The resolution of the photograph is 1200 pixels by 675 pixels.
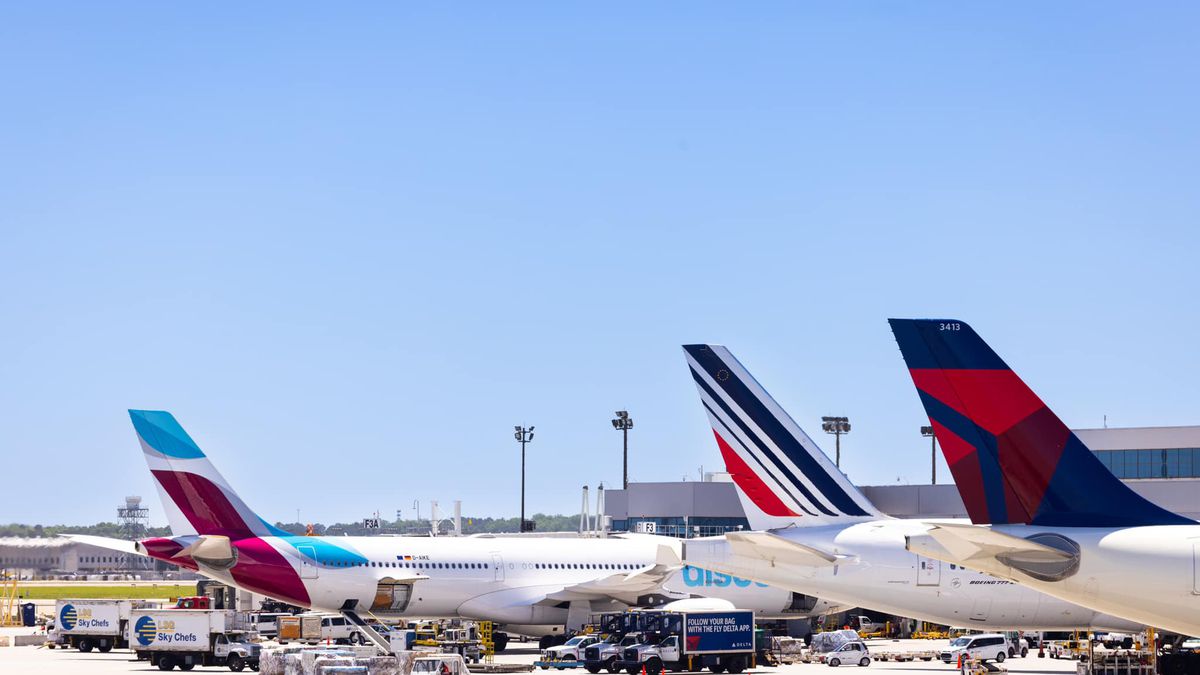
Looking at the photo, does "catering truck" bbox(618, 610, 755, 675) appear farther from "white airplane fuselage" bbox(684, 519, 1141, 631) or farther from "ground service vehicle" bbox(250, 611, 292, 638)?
"ground service vehicle" bbox(250, 611, 292, 638)

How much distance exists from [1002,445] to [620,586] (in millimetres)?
31585

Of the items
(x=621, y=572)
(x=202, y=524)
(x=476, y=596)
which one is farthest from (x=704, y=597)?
(x=202, y=524)

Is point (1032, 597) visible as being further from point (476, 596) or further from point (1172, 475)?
point (1172, 475)

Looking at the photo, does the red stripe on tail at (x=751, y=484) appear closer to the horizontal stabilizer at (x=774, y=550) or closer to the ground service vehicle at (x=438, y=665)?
the horizontal stabilizer at (x=774, y=550)

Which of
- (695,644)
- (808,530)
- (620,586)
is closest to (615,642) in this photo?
(695,644)

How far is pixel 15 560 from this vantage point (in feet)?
374

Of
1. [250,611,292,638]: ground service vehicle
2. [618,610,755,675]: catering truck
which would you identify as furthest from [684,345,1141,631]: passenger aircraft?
[250,611,292,638]: ground service vehicle

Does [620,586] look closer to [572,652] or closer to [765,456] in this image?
[572,652]

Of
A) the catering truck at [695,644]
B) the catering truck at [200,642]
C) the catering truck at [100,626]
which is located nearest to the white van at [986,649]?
the catering truck at [695,644]

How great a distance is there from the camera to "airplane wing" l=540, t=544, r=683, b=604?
5472 cm

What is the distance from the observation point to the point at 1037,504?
82.1 ft

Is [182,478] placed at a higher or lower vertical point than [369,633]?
higher

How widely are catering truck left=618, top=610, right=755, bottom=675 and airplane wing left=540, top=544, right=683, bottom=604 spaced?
8.41 metres

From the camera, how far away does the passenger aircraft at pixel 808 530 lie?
3416 cm
